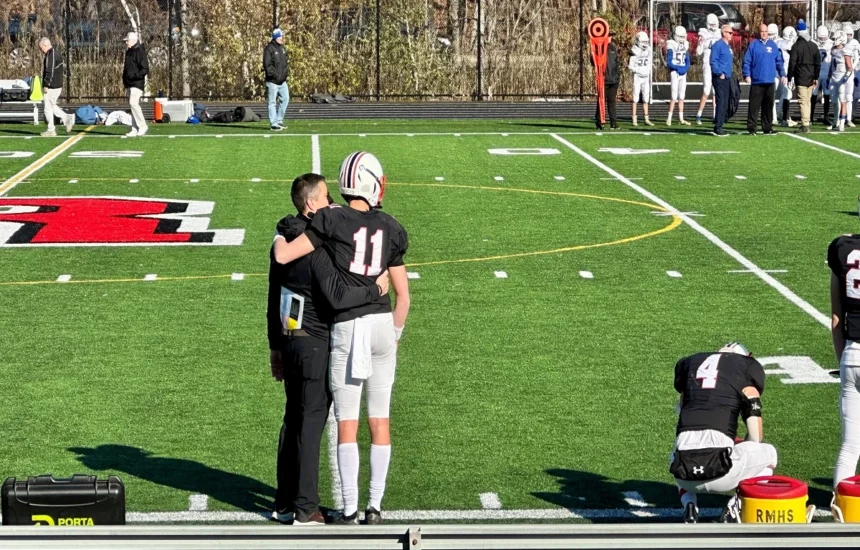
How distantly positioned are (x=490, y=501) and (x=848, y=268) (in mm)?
2275

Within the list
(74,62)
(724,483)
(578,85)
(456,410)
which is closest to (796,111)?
(578,85)

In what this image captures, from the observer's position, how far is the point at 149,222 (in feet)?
66.0

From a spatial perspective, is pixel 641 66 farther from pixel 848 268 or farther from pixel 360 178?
pixel 360 178

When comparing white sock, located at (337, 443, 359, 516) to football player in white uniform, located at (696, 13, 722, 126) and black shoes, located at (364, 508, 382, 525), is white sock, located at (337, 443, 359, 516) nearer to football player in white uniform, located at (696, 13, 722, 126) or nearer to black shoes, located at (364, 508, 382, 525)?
black shoes, located at (364, 508, 382, 525)

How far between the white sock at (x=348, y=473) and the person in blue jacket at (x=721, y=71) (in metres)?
23.2

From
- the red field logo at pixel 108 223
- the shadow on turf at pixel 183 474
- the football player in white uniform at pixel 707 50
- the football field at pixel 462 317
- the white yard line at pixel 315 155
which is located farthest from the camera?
the football player in white uniform at pixel 707 50

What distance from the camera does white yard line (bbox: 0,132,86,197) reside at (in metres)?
23.5

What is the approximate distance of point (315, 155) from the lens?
27.6 metres

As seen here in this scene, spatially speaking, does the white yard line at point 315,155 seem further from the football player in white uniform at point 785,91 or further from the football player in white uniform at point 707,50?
the football player in white uniform at point 785,91

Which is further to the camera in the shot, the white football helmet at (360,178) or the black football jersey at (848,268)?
the black football jersey at (848,268)

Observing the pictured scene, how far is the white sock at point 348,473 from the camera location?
7809 mm

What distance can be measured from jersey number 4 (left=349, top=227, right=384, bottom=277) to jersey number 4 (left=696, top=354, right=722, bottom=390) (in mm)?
1857

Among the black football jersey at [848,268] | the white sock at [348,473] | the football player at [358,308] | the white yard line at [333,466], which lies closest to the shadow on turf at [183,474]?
the white yard line at [333,466]

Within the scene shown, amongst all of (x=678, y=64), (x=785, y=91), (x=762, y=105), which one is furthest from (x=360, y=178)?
(x=785, y=91)
